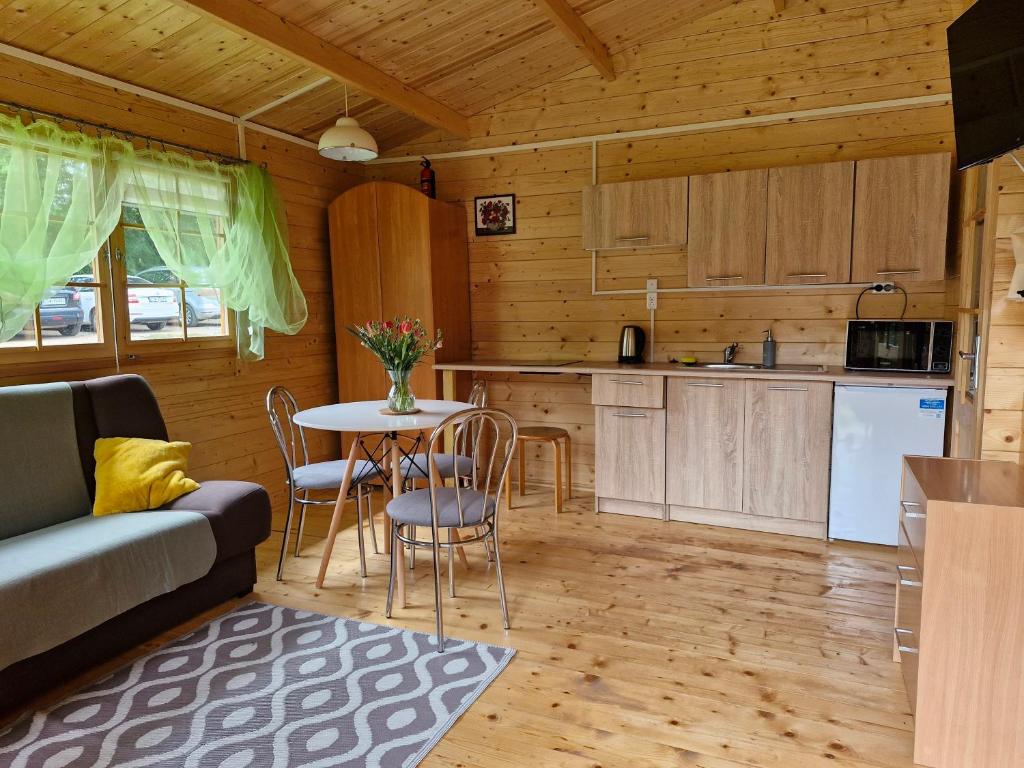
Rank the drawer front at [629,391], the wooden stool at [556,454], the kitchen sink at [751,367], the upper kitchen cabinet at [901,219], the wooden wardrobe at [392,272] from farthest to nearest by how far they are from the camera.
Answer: the wooden wardrobe at [392,272], the wooden stool at [556,454], the drawer front at [629,391], the kitchen sink at [751,367], the upper kitchen cabinet at [901,219]

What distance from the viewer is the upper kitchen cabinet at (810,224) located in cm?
351

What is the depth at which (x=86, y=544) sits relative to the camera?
2.36 m

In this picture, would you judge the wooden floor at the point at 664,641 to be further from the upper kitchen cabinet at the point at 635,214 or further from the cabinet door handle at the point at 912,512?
the upper kitchen cabinet at the point at 635,214

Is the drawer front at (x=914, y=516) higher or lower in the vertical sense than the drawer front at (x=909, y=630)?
higher

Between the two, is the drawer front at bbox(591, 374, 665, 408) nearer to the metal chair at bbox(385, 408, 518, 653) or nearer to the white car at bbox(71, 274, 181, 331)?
the metal chair at bbox(385, 408, 518, 653)

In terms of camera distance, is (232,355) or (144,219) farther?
(232,355)

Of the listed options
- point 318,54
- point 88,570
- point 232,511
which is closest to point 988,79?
point 318,54

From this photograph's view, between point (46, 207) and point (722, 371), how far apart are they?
320 centimetres

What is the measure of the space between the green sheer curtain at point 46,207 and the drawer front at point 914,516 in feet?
10.6

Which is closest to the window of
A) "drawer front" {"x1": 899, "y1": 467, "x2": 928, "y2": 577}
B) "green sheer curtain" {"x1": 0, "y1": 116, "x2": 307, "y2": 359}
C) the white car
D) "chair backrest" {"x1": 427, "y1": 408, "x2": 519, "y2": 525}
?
the white car

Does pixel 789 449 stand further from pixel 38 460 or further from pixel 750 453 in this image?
pixel 38 460

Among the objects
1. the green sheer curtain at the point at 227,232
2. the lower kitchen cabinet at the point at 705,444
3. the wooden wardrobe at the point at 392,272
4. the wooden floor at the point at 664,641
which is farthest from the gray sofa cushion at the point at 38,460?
the lower kitchen cabinet at the point at 705,444

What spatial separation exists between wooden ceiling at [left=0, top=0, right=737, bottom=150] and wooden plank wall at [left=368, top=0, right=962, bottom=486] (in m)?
0.22

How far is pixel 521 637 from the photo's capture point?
2.56m
